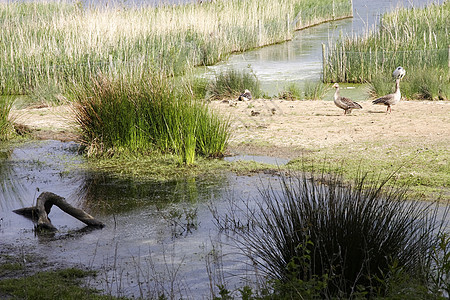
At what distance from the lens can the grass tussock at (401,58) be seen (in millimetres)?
12930

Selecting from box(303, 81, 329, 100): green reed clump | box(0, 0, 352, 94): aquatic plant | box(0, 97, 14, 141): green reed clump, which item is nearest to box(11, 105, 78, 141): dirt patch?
box(0, 97, 14, 141): green reed clump

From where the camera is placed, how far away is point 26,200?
6793mm

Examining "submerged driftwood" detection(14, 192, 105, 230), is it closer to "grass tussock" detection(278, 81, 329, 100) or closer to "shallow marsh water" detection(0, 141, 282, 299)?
"shallow marsh water" detection(0, 141, 282, 299)

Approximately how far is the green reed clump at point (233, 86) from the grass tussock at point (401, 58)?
264 centimetres

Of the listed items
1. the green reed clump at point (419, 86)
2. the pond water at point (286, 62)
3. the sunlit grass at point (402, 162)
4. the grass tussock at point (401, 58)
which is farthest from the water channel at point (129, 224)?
the pond water at point (286, 62)

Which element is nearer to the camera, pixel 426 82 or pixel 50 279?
pixel 50 279

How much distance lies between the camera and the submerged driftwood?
5707mm

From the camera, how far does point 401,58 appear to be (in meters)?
14.8

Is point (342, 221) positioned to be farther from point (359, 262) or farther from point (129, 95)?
point (129, 95)

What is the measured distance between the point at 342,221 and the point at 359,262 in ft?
0.94

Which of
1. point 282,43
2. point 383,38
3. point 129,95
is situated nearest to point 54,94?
point 129,95

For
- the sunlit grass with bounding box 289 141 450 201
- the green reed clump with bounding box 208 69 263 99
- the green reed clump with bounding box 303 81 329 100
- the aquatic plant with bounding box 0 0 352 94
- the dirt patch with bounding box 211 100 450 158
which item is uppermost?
the aquatic plant with bounding box 0 0 352 94

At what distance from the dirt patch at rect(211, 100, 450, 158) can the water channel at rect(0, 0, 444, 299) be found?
909 millimetres

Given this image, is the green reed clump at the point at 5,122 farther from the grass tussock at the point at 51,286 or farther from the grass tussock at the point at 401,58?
the grass tussock at the point at 401,58
